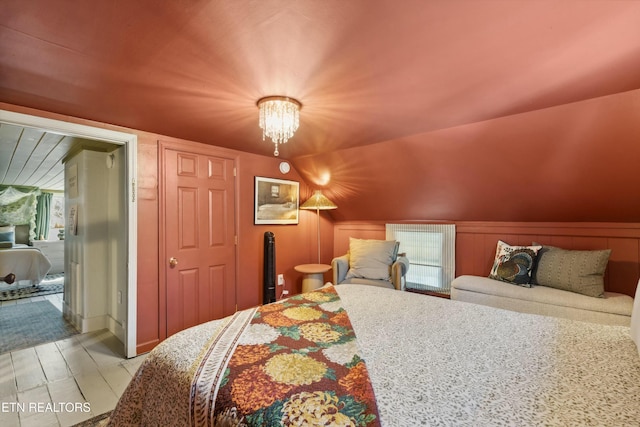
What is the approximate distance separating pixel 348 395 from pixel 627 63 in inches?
83.1

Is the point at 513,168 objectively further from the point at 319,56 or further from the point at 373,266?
the point at 319,56

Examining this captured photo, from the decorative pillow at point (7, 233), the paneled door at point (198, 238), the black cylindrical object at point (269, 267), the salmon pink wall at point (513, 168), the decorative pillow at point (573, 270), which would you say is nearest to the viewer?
the salmon pink wall at point (513, 168)

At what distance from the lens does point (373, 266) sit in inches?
136

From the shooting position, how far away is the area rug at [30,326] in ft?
9.33

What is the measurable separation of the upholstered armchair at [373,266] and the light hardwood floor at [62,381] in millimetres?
2275

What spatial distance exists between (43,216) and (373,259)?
26.4 feet

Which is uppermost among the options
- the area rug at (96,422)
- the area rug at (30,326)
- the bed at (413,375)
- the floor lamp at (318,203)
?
the floor lamp at (318,203)

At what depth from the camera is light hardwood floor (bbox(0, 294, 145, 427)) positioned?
1822 millimetres

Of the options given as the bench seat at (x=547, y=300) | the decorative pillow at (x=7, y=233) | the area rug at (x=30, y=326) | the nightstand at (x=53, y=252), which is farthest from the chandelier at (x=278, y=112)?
the nightstand at (x=53, y=252)

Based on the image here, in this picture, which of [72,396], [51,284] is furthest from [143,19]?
[51,284]

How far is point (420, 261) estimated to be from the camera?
12.4 ft

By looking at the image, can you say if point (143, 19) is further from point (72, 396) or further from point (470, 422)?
point (72, 396)

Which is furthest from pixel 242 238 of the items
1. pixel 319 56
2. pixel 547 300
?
pixel 547 300

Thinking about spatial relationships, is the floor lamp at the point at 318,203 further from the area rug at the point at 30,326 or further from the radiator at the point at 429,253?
the area rug at the point at 30,326
